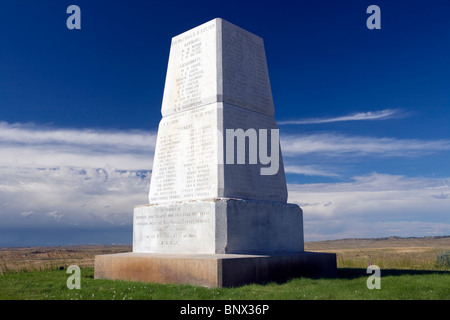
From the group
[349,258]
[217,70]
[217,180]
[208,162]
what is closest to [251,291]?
[217,180]

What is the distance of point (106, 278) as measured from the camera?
10.4 meters

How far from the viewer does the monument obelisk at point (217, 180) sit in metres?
9.45

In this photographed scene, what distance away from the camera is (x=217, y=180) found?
990cm

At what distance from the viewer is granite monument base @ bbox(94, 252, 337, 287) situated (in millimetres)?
8344

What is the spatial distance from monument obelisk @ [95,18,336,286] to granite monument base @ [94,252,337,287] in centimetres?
2

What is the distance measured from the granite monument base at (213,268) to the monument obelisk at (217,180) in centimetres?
2

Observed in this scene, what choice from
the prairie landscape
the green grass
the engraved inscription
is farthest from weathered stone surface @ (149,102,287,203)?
the prairie landscape

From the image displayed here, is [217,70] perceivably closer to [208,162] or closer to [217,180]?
[208,162]

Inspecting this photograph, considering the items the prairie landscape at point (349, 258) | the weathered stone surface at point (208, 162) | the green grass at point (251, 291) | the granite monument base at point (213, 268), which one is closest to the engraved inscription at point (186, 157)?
the weathered stone surface at point (208, 162)

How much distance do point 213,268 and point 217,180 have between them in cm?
229

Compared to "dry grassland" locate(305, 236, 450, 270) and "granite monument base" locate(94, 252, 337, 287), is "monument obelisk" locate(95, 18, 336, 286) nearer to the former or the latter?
"granite monument base" locate(94, 252, 337, 287)

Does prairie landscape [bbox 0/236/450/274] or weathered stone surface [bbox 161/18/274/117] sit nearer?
weathered stone surface [bbox 161/18/274/117]
